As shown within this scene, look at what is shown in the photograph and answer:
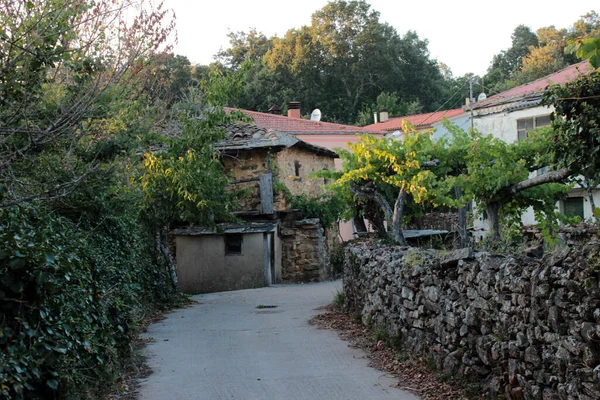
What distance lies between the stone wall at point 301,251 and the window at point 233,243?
2271 millimetres

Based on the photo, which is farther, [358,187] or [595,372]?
[358,187]

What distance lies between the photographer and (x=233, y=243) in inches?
942

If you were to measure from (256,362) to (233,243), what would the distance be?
14.6 meters

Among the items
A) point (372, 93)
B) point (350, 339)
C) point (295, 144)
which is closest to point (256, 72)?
point (372, 93)

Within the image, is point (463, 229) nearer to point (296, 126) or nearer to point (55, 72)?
point (55, 72)

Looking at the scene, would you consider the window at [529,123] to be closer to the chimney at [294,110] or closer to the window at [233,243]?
the window at [233,243]

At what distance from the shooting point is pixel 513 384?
6.28 metres

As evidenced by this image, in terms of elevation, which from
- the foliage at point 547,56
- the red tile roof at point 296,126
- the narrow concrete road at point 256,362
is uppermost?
the foliage at point 547,56

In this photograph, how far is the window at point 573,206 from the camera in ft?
82.6

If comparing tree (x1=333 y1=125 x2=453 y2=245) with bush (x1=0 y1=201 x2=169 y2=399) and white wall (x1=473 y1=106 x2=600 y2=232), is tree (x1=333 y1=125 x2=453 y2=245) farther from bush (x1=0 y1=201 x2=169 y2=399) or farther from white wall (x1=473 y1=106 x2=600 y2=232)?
white wall (x1=473 y1=106 x2=600 y2=232)

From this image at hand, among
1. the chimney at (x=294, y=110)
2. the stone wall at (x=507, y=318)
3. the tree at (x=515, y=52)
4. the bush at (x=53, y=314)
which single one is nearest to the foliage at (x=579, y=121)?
the stone wall at (x=507, y=318)

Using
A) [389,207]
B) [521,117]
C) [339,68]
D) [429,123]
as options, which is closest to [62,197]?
[389,207]

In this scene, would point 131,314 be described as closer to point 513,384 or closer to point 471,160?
point 513,384

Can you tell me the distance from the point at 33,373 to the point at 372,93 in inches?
1929
